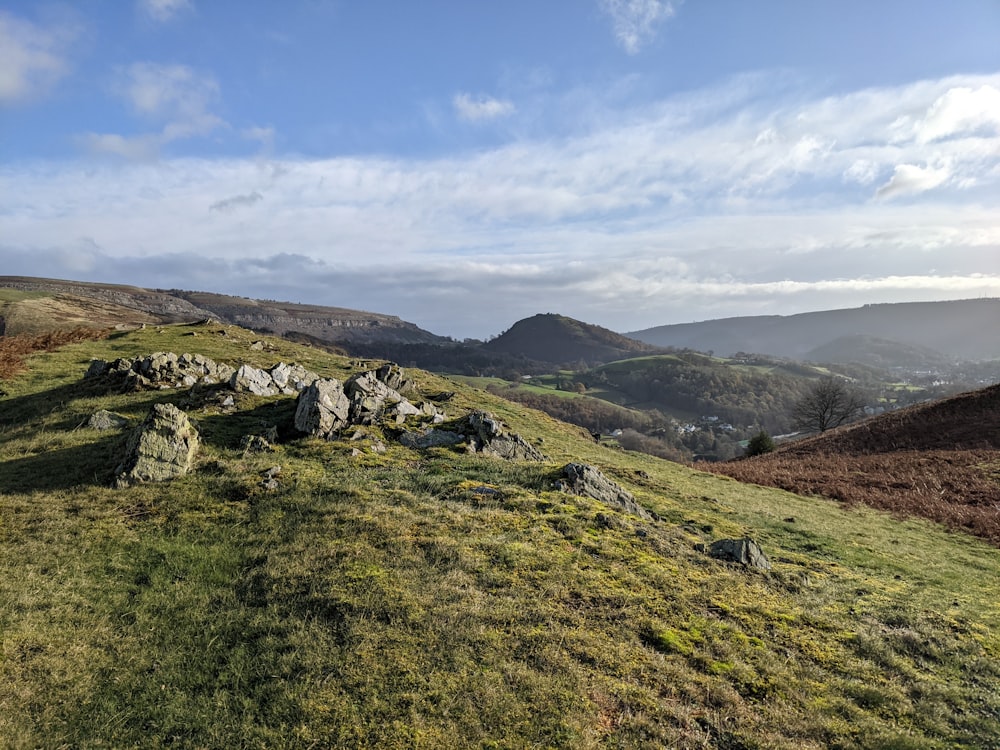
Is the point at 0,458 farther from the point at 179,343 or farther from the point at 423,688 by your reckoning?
the point at 179,343

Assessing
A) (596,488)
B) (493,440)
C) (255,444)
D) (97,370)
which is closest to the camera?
(255,444)

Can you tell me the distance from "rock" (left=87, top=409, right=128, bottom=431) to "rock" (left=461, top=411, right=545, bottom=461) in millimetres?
16698

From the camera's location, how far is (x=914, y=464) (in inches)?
1428

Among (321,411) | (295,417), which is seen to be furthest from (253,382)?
(321,411)

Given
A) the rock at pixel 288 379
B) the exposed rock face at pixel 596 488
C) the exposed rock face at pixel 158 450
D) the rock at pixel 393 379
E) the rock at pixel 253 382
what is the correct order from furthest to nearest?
1. the rock at pixel 393 379
2. the rock at pixel 288 379
3. the rock at pixel 253 382
4. the exposed rock face at pixel 596 488
5. the exposed rock face at pixel 158 450

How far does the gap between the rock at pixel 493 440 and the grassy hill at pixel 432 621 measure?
402cm

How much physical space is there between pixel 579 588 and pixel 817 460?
137 ft

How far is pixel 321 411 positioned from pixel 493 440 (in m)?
8.80

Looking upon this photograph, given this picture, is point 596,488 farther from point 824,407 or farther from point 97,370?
point 824,407

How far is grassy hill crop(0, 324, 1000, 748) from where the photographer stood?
7.77 m

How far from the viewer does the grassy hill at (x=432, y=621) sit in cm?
777

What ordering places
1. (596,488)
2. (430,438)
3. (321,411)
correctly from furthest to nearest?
(430,438)
(321,411)
(596,488)

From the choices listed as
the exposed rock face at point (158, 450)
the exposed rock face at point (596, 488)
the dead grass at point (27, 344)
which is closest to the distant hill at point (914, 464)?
the exposed rock face at point (596, 488)

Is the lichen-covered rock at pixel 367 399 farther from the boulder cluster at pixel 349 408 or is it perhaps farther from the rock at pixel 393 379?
the rock at pixel 393 379
